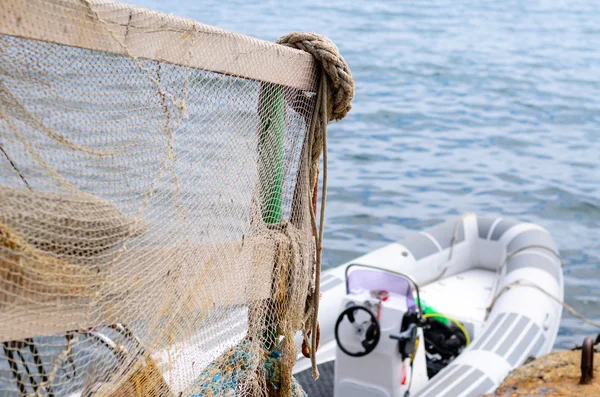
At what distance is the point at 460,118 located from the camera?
10.8 meters

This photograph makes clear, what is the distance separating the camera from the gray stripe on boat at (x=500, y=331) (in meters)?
3.90

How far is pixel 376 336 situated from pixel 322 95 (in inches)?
75.3

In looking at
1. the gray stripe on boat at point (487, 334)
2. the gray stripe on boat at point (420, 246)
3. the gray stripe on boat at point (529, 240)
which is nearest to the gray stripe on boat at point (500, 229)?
the gray stripe on boat at point (529, 240)

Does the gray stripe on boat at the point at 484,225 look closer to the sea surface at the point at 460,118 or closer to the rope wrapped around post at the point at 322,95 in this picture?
the sea surface at the point at 460,118

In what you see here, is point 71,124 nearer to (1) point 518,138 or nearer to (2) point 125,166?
(2) point 125,166

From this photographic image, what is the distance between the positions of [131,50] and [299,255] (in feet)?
2.21

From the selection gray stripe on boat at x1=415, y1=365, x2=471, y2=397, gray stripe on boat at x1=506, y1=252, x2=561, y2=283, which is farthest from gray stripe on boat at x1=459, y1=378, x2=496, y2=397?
gray stripe on boat at x1=506, y1=252, x2=561, y2=283

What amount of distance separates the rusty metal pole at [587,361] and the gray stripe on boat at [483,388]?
116 cm

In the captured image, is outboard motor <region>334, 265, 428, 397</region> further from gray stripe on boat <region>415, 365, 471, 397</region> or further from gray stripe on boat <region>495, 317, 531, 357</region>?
gray stripe on boat <region>495, 317, 531, 357</region>

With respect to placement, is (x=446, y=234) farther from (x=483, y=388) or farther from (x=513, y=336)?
(x=483, y=388)

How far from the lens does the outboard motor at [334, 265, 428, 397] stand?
3.29 metres

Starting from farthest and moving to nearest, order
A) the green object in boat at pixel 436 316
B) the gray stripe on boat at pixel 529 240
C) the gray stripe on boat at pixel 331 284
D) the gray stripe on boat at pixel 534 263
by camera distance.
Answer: the gray stripe on boat at pixel 529 240 < the gray stripe on boat at pixel 534 263 < the gray stripe on boat at pixel 331 284 < the green object in boat at pixel 436 316

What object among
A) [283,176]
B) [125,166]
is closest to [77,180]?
[125,166]

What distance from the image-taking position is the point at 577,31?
16.7m
